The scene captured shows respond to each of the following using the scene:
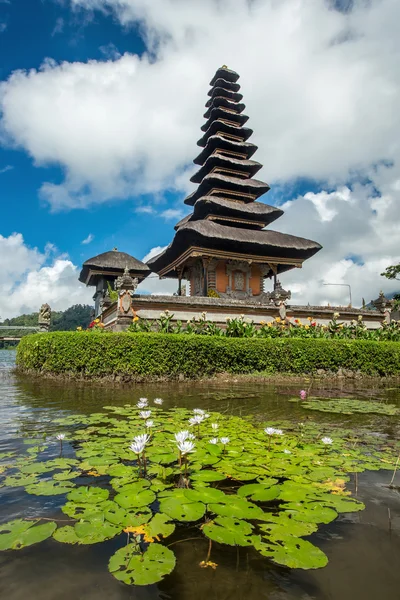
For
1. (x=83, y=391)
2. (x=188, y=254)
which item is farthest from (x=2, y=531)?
(x=188, y=254)

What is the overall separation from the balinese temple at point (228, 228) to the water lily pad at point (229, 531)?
1568 cm

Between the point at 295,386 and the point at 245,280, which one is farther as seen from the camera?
the point at 245,280

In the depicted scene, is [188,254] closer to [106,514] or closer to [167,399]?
[167,399]

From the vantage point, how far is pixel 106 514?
6.91ft

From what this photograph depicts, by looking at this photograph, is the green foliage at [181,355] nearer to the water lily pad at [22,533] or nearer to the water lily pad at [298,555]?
the water lily pad at [22,533]

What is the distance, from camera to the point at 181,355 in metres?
9.83

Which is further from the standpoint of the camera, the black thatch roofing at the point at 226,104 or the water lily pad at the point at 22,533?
the black thatch roofing at the point at 226,104

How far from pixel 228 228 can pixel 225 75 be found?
1430 cm

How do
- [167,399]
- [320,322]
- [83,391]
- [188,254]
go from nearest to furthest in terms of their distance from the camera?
1. [167,399]
2. [83,391]
3. [320,322]
4. [188,254]

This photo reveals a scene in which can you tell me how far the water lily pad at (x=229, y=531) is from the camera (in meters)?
1.81

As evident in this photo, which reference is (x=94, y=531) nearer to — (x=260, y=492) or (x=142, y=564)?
(x=142, y=564)

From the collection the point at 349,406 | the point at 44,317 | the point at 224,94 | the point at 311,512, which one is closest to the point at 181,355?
the point at 349,406

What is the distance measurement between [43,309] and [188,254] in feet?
24.3

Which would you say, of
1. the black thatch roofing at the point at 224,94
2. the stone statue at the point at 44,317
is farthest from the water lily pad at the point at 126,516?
the black thatch roofing at the point at 224,94
